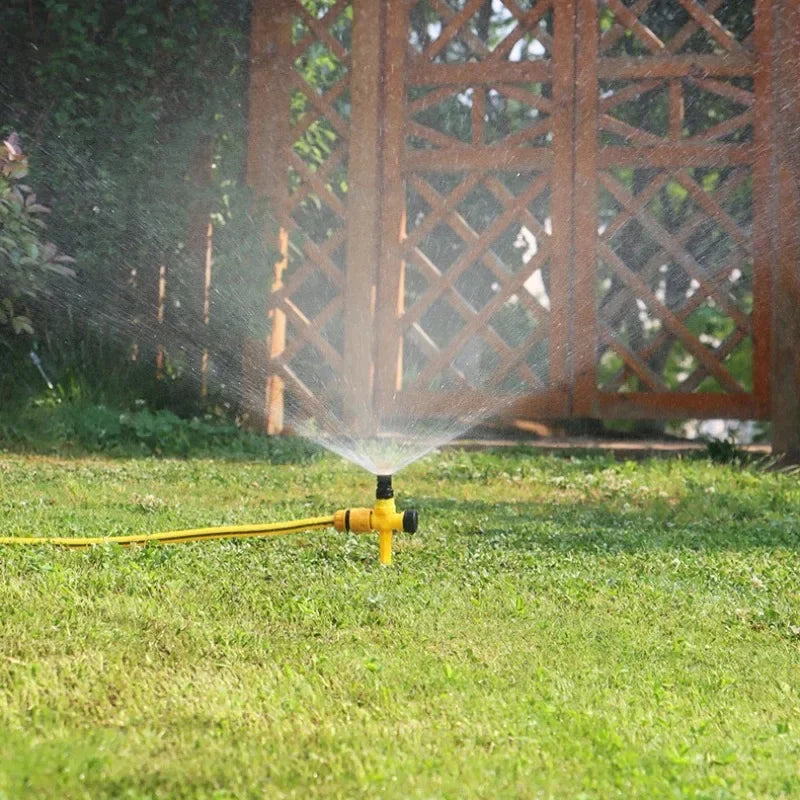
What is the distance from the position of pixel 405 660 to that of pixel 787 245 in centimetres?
555

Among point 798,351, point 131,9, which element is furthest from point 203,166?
point 798,351

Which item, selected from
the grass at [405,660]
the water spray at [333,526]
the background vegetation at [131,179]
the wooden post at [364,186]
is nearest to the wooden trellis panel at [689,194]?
the wooden post at [364,186]

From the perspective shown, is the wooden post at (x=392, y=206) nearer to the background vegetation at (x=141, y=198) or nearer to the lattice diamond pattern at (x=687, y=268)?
the background vegetation at (x=141, y=198)

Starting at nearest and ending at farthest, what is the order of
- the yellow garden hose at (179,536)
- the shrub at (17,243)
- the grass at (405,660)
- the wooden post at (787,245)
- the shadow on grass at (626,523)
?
1. the grass at (405,660)
2. the yellow garden hose at (179,536)
3. the shadow on grass at (626,523)
4. the shrub at (17,243)
5. the wooden post at (787,245)

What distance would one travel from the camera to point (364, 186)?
8547mm

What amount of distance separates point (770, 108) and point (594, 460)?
2424mm

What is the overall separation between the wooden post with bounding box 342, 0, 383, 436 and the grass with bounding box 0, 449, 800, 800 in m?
3.12

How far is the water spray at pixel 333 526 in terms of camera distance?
4156 mm

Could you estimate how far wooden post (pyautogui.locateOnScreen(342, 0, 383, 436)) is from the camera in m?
8.53

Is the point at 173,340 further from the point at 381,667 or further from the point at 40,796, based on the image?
the point at 40,796

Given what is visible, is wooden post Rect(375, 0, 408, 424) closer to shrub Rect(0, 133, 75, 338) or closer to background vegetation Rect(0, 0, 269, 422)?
background vegetation Rect(0, 0, 269, 422)

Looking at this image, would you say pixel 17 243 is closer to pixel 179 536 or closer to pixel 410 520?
pixel 179 536

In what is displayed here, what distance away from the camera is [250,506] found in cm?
576

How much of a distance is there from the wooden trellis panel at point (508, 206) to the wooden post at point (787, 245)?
0.08 metres
